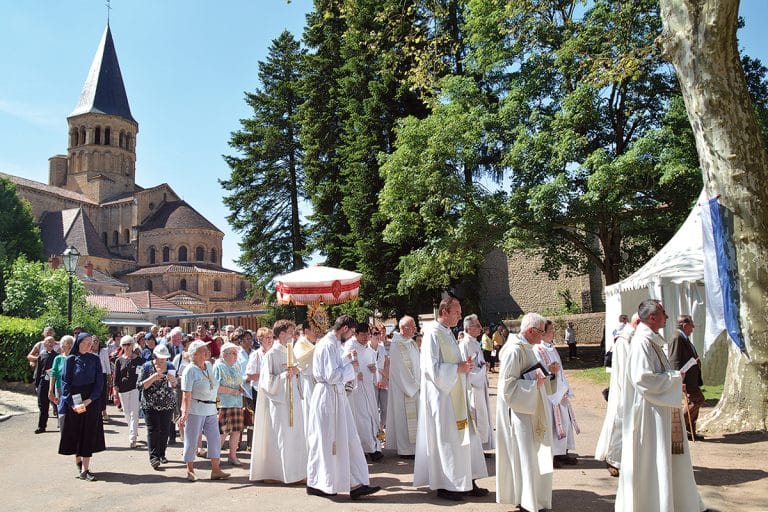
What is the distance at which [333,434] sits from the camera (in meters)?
7.13

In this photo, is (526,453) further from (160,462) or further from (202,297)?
(202,297)

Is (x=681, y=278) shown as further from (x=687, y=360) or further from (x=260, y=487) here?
(x=260, y=487)

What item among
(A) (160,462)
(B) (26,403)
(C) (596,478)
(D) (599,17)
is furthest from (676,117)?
(B) (26,403)

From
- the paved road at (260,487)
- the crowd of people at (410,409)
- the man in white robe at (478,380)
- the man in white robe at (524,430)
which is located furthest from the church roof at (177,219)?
the man in white robe at (524,430)

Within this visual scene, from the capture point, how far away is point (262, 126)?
37.8m

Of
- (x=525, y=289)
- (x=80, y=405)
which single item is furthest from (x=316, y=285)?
(x=525, y=289)

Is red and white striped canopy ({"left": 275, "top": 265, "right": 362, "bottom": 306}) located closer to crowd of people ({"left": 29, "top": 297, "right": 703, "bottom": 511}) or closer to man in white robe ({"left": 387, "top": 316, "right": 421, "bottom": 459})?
crowd of people ({"left": 29, "top": 297, "right": 703, "bottom": 511})

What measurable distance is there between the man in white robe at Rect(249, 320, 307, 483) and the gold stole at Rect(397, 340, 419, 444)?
2.23 m

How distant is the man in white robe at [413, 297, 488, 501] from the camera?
6703 millimetres

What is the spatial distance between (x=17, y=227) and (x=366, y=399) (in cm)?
5578

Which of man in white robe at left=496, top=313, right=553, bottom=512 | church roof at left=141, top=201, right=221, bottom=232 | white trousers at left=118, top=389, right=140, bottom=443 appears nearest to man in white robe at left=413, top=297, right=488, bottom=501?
man in white robe at left=496, top=313, right=553, bottom=512

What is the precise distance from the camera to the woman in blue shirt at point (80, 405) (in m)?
8.39

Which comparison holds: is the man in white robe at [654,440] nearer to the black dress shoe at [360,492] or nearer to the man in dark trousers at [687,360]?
the black dress shoe at [360,492]

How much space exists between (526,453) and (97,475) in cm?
623
